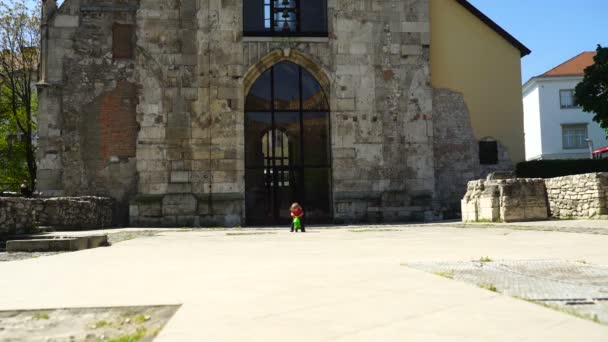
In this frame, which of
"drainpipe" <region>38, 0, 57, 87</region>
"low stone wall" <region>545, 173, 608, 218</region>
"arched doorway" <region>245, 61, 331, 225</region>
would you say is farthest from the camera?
"arched doorway" <region>245, 61, 331, 225</region>

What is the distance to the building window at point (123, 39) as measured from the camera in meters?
20.8

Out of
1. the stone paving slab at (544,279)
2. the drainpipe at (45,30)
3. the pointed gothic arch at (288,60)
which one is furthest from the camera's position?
the pointed gothic arch at (288,60)

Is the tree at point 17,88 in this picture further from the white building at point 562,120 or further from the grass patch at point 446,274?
the white building at point 562,120

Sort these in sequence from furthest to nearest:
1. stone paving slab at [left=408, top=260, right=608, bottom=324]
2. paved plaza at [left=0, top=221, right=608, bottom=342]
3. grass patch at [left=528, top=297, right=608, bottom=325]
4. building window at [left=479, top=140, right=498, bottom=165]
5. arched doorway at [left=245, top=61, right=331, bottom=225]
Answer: building window at [left=479, top=140, right=498, bottom=165] < arched doorway at [left=245, top=61, right=331, bottom=225] < stone paving slab at [left=408, top=260, right=608, bottom=324] < grass patch at [left=528, top=297, right=608, bottom=325] < paved plaza at [left=0, top=221, right=608, bottom=342]

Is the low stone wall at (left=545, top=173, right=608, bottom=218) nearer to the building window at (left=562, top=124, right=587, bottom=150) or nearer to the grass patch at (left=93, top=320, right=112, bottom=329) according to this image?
the grass patch at (left=93, top=320, right=112, bottom=329)

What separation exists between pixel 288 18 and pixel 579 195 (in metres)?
12.0

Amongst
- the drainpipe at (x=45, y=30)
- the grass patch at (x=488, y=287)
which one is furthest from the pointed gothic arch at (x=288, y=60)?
the grass patch at (x=488, y=287)

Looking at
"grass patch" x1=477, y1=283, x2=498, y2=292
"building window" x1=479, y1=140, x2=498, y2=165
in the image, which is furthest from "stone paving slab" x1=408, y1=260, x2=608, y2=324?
"building window" x1=479, y1=140, x2=498, y2=165

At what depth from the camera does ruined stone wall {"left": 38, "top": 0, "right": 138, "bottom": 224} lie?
20281 mm

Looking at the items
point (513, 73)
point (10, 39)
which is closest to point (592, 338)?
point (513, 73)

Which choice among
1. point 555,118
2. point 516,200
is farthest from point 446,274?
point 555,118

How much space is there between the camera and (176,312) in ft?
12.5

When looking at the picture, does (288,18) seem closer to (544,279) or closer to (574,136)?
(544,279)

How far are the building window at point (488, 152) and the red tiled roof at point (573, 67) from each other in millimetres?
29235
